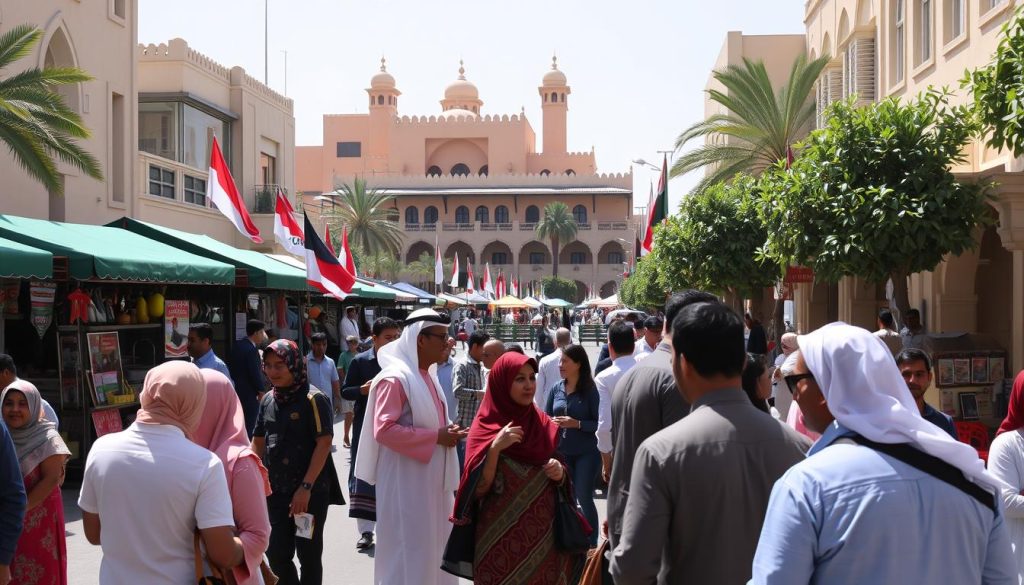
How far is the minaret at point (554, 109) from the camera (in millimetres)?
97438

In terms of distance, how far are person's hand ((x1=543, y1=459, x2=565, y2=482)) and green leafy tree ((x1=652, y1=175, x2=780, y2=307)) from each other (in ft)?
58.2

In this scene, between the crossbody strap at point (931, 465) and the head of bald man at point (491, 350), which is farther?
the head of bald man at point (491, 350)

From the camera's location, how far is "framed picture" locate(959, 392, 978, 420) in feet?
36.2

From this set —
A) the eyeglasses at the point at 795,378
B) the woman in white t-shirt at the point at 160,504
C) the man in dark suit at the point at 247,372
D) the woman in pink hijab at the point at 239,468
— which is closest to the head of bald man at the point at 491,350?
the man in dark suit at the point at 247,372

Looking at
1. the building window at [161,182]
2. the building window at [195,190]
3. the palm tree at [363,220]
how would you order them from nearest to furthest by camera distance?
the building window at [161,182], the building window at [195,190], the palm tree at [363,220]

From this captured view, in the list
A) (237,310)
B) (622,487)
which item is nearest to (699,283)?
(237,310)

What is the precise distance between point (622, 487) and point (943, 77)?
13894 mm

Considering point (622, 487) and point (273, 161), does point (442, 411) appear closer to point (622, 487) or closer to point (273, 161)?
point (622, 487)

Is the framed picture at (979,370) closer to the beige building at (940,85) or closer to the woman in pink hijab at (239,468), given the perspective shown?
the beige building at (940,85)

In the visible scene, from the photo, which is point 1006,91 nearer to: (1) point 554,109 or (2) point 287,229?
(2) point 287,229

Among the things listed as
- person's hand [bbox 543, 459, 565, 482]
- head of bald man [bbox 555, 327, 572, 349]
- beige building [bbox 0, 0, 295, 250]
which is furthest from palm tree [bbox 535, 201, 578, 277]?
person's hand [bbox 543, 459, 565, 482]

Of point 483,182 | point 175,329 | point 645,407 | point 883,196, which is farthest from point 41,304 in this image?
point 483,182

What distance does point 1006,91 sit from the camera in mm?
9508

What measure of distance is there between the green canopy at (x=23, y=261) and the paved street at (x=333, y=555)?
7.25 feet
